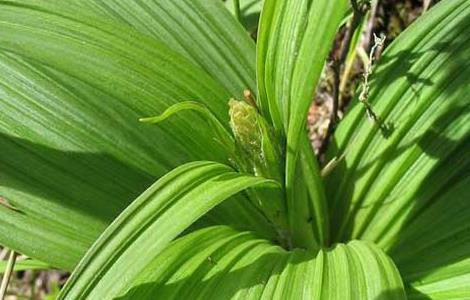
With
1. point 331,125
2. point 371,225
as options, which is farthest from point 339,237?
point 331,125

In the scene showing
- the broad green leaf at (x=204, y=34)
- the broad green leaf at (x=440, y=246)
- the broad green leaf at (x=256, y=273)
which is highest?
the broad green leaf at (x=204, y=34)

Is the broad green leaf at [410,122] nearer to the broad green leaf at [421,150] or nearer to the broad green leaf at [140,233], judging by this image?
the broad green leaf at [421,150]

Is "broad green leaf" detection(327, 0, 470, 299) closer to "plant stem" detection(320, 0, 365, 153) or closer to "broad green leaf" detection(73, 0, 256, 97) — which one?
"plant stem" detection(320, 0, 365, 153)

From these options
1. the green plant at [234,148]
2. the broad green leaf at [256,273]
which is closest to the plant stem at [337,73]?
the green plant at [234,148]

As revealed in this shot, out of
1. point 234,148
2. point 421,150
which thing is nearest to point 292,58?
point 234,148

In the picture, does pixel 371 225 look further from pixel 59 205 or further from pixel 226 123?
pixel 59 205

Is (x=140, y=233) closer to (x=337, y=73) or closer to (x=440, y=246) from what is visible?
(x=440, y=246)
